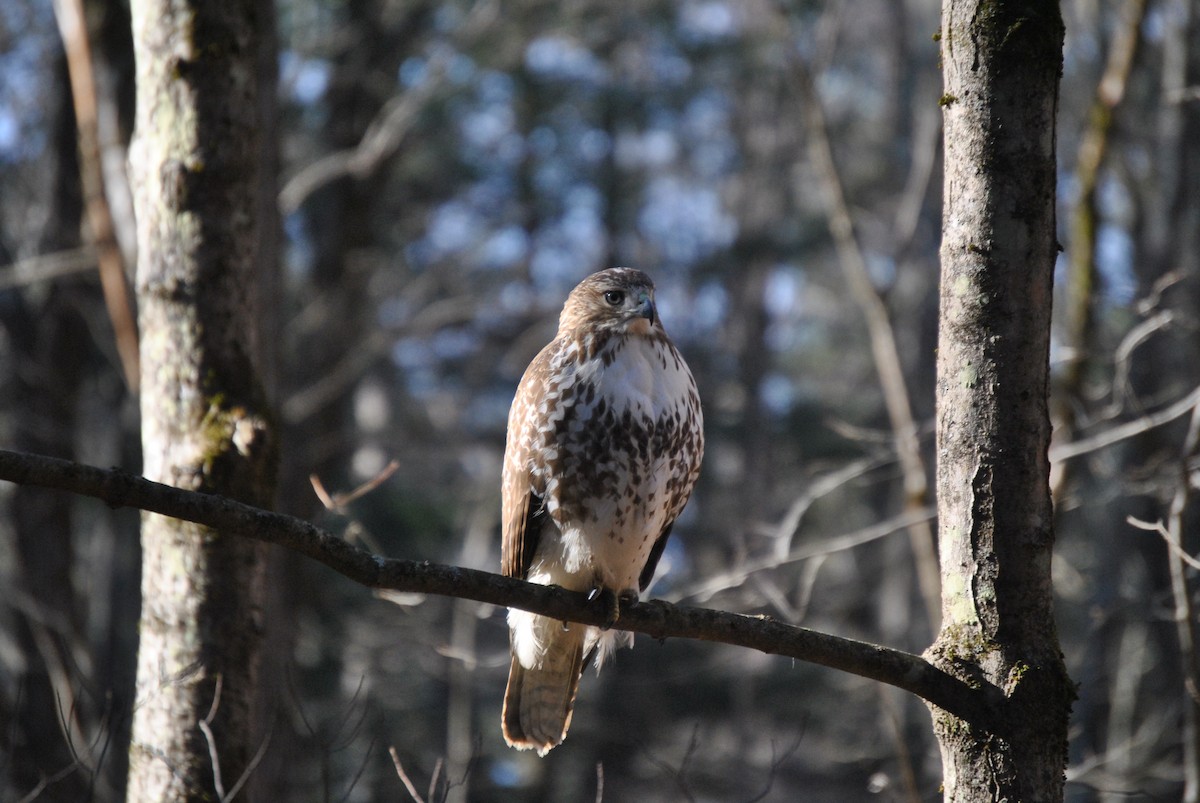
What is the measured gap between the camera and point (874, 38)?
20469 mm

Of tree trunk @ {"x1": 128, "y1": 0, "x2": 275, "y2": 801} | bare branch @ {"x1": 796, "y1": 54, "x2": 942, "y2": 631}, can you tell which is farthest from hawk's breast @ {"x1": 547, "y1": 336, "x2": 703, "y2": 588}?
bare branch @ {"x1": 796, "y1": 54, "x2": 942, "y2": 631}

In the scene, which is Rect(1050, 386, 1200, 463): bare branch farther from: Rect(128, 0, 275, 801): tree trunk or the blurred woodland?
Rect(128, 0, 275, 801): tree trunk

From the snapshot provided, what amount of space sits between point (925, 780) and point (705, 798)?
178 inches

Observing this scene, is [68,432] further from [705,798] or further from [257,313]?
[705,798]

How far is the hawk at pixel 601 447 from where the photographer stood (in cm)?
388

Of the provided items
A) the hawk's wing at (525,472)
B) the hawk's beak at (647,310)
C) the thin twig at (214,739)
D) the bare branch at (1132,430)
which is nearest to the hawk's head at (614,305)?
the hawk's beak at (647,310)

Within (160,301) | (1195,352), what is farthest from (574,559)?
Answer: (1195,352)

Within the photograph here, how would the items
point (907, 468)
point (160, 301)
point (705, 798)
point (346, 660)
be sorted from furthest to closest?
point (705, 798), point (346, 660), point (907, 468), point (160, 301)

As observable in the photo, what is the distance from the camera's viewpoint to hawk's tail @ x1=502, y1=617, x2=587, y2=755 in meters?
4.40

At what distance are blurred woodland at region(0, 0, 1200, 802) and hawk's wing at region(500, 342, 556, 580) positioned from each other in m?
0.60

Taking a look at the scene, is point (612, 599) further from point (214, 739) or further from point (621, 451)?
point (214, 739)

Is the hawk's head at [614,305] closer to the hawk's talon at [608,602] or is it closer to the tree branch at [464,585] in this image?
the hawk's talon at [608,602]

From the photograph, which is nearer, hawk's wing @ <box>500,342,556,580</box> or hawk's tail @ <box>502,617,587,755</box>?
hawk's wing @ <box>500,342,556,580</box>

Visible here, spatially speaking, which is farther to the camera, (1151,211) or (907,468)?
(1151,211)
